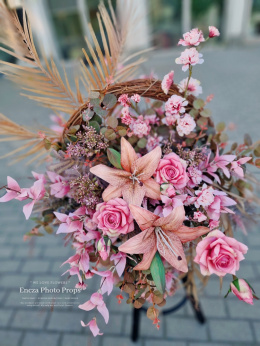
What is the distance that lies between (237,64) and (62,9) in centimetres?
493

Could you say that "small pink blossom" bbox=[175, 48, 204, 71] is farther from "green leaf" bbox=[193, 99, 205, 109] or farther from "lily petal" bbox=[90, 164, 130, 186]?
"lily petal" bbox=[90, 164, 130, 186]

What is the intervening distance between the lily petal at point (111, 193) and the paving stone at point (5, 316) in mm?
1820

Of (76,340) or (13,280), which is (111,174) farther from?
(13,280)

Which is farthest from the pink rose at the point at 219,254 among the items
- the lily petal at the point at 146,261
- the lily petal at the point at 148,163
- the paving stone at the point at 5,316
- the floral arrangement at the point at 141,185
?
the paving stone at the point at 5,316

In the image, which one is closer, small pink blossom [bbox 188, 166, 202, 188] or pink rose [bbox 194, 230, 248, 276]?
pink rose [bbox 194, 230, 248, 276]

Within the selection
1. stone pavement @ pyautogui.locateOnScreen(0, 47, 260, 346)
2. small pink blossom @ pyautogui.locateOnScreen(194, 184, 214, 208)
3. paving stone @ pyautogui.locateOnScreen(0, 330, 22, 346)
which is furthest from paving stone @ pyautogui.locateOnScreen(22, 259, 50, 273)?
small pink blossom @ pyautogui.locateOnScreen(194, 184, 214, 208)

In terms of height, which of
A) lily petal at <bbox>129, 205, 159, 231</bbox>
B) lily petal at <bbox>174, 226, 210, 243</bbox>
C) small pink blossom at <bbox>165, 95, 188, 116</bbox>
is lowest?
lily petal at <bbox>174, 226, 210, 243</bbox>

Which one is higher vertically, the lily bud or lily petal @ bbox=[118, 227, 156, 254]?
lily petal @ bbox=[118, 227, 156, 254]

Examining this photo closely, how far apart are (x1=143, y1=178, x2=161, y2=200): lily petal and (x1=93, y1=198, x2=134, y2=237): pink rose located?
0.08 m

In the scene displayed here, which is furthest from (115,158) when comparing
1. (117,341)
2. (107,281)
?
(117,341)

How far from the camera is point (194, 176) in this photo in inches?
31.2

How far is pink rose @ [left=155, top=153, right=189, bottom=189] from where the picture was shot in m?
0.72

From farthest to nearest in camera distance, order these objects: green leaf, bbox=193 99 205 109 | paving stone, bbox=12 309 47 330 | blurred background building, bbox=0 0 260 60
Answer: blurred background building, bbox=0 0 260 60 → paving stone, bbox=12 309 47 330 → green leaf, bbox=193 99 205 109

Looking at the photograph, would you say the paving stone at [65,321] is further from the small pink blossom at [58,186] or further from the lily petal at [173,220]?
the lily petal at [173,220]
